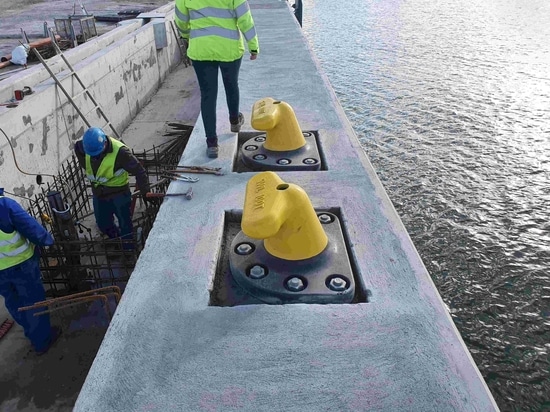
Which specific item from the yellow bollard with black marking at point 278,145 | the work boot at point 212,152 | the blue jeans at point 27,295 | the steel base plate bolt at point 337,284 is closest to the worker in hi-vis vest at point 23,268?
the blue jeans at point 27,295

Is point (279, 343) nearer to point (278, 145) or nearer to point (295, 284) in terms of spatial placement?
point (295, 284)

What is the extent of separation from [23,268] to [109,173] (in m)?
1.54

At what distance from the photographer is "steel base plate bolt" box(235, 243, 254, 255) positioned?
122 inches

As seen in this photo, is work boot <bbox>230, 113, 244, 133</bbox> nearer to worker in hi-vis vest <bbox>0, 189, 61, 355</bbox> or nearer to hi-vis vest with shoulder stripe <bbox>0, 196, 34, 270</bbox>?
worker in hi-vis vest <bbox>0, 189, 61, 355</bbox>

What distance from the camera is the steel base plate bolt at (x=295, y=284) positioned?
2789mm

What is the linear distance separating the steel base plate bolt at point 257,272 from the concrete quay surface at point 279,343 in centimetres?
21

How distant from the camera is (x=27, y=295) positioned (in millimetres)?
4332

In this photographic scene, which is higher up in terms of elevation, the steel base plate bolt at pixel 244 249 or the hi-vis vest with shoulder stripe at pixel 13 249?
the steel base plate bolt at pixel 244 249

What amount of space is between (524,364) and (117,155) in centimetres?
522

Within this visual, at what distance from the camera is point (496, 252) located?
6449 millimetres

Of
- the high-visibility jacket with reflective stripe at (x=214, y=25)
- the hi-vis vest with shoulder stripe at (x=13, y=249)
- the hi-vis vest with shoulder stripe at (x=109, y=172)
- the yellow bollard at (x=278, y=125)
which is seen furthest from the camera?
the hi-vis vest with shoulder stripe at (x=109, y=172)

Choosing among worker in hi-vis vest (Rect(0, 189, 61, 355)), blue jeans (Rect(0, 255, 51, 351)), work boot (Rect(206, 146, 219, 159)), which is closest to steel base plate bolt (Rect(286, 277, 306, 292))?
work boot (Rect(206, 146, 219, 159))

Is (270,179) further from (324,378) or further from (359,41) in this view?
(359,41)

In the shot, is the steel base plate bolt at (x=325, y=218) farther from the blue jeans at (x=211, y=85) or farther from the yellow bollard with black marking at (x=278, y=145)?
the blue jeans at (x=211, y=85)
